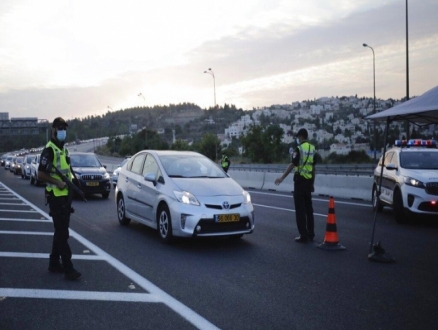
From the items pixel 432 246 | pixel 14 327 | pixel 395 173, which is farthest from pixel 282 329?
pixel 395 173

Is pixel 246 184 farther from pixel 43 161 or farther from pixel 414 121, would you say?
pixel 43 161

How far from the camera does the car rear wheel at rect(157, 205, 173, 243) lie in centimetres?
869

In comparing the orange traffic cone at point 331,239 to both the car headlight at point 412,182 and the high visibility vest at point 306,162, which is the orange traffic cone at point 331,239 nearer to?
the high visibility vest at point 306,162

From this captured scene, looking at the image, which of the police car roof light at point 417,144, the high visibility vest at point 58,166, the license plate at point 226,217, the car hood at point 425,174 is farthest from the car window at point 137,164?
the police car roof light at point 417,144

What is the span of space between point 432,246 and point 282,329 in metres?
5.35

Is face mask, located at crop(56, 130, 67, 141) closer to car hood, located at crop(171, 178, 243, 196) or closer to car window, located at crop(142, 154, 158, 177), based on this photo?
car hood, located at crop(171, 178, 243, 196)

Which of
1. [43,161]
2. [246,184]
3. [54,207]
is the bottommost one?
[246,184]

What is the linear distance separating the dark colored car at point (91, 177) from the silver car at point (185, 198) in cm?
748

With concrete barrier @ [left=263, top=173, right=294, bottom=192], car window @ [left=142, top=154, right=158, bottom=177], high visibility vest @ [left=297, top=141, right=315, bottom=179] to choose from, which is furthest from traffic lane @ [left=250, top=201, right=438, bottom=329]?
concrete barrier @ [left=263, top=173, right=294, bottom=192]

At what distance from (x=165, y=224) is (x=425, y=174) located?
6.40m

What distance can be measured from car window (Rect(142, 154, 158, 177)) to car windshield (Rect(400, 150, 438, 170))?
6367mm

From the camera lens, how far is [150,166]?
10102mm

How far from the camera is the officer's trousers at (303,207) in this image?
30.3 ft

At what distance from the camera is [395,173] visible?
12.4 m
